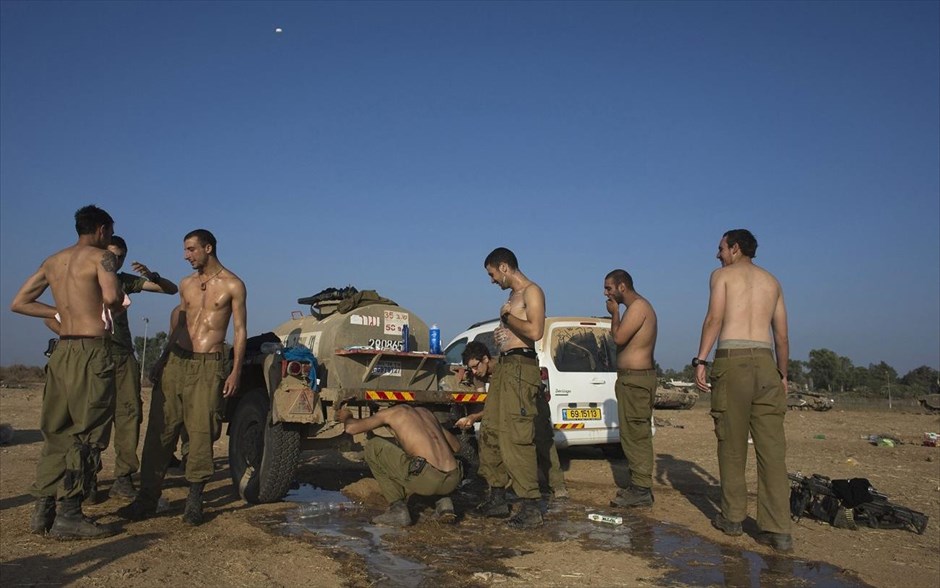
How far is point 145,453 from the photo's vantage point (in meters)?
5.70

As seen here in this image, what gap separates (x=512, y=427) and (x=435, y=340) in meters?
2.00

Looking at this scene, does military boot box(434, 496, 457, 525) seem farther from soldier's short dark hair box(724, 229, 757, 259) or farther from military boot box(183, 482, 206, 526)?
soldier's short dark hair box(724, 229, 757, 259)

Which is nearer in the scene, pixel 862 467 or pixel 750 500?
pixel 750 500

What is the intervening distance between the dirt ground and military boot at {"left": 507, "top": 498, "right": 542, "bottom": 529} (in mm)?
122

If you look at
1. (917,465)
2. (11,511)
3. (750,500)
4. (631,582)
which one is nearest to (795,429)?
(917,465)

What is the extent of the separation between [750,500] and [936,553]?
1.77m

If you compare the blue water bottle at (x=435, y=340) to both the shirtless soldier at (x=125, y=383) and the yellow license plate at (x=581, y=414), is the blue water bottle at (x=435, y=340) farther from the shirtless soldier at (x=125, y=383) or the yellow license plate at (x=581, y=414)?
the shirtless soldier at (x=125, y=383)

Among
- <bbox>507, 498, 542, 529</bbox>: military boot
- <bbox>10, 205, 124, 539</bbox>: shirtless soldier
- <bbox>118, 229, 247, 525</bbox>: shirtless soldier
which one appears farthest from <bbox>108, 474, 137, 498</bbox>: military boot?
<bbox>507, 498, 542, 529</bbox>: military boot

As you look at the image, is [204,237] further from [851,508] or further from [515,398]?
[851,508]

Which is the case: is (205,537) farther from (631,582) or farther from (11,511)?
(631,582)

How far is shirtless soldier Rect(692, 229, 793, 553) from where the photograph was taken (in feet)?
16.5

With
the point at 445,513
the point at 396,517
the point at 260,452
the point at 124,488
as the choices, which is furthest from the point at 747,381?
the point at 124,488

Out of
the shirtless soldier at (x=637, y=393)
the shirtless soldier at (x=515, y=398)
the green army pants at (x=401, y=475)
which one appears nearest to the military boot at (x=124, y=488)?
the green army pants at (x=401, y=475)

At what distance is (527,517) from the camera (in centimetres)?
552
